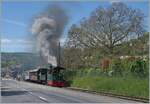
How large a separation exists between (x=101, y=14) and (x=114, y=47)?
579 cm

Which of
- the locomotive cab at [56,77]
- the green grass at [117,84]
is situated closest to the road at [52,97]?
the green grass at [117,84]

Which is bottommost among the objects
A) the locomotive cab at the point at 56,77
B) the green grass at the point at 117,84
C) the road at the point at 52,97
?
the road at the point at 52,97

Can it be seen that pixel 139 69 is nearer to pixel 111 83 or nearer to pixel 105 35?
pixel 111 83

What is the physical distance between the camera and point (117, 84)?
41906 mm

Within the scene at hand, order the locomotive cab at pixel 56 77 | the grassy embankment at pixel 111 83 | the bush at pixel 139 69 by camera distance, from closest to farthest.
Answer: the grassy embankment at pixel 111 83
the bush at pixel 139 69
the locomotive cab at pixel 56 77

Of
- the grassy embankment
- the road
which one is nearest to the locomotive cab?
the grassy embankment

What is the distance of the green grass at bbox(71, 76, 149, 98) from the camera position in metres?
35.4

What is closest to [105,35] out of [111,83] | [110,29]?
[110,29]

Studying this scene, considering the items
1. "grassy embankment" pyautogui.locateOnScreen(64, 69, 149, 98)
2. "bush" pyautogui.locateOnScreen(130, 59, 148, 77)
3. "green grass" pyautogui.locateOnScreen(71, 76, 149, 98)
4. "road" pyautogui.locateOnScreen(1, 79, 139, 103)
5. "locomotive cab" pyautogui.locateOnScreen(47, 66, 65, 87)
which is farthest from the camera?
"locomotive cab" pyautogui.locateOnScreen(47, 66, 65, 87)

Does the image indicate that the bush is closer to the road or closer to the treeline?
the road

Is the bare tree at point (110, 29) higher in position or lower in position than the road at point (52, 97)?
higher

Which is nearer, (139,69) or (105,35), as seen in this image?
(139,69)

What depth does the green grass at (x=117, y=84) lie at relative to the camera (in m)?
35.4

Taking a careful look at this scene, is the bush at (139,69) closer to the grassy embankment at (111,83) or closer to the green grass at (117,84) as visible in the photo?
the grassy embankment at (111,83)
